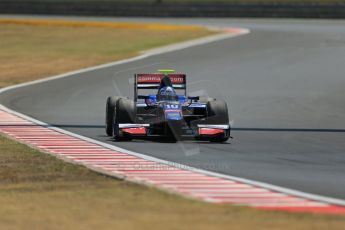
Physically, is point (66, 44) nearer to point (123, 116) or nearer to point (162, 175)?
point (123, 116)

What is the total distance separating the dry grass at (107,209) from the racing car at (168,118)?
13.9 ft

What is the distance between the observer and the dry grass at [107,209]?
33.5 ft

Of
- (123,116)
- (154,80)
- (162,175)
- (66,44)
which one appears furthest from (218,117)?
(66,44)

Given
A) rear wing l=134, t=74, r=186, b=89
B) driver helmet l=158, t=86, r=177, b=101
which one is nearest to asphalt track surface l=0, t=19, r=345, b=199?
driver helmet l=158, t=86, r=177, b=101

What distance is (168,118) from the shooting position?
18.5 meters

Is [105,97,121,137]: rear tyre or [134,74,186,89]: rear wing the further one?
[134,74,186,89]: rear wing

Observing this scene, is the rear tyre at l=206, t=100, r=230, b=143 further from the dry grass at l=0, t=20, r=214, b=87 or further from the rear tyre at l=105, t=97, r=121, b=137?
the dry grass at l=0, t=20, r=214, b=87

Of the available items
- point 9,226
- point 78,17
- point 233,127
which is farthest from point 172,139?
point 78,17

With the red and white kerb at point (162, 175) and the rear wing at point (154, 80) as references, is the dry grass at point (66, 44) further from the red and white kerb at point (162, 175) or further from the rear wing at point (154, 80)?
the red and white kerb at point (162, 175)

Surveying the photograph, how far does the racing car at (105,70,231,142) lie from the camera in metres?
18.5

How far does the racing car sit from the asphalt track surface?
0.84 feet

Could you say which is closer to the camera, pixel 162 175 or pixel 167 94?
pixel 162 175

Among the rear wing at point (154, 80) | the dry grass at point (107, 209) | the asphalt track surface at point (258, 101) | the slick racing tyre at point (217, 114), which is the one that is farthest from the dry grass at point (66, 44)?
the dry grass at point (107, 209)

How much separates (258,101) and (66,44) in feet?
63.5
